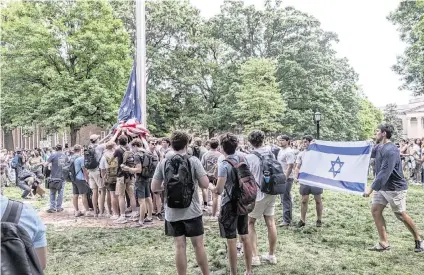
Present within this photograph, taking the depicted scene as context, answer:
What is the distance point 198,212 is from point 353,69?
36.3 meters

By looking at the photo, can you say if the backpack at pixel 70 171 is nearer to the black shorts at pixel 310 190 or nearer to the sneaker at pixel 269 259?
the black shorts at pixel 310 190

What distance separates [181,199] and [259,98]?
2701 centimetres

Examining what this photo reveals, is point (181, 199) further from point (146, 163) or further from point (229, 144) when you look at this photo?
point (146, 163)

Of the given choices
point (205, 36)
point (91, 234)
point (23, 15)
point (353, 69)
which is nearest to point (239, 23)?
point (205, 36)

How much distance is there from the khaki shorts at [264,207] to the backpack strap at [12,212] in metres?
3.92

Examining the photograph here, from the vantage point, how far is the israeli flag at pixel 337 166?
22.6 ft

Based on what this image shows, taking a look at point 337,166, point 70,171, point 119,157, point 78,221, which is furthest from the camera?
point 70,171

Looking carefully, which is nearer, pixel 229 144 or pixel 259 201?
pixel 229 144

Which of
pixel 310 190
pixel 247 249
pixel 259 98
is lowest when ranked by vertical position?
pixel 247 249

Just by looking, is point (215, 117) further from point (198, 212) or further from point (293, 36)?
point (198, 212)

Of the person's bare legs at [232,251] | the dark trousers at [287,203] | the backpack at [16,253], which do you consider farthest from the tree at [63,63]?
the backpack at [16,253]

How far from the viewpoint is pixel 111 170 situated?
28.4ft

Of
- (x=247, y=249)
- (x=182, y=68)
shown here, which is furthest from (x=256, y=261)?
(x=182, y=68)

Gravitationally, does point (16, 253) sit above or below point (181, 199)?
above
